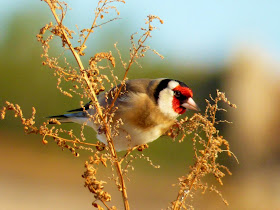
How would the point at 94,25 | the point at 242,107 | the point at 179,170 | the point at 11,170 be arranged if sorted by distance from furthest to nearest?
the point at 11,170 → the point at 179,170 → the point at 242,107 → the point at 94,25

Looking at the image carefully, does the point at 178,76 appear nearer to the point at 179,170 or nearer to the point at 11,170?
the point at 179,170

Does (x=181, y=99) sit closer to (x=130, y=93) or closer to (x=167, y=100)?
(x=167, y=100)

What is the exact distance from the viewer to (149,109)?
292cm

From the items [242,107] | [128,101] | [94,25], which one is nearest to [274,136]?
[242,107]

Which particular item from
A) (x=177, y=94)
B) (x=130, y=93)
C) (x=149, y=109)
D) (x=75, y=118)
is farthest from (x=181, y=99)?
(x=75, y=118)

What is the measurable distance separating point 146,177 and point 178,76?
570 cm

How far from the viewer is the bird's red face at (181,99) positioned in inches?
112

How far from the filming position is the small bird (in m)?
2.80

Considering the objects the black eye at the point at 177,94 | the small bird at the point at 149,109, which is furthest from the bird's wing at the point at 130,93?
the black eye at the point at 177,94

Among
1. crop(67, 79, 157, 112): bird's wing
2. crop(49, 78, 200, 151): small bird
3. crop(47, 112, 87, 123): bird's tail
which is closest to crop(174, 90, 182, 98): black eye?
crop(49, 78, 200, 151): small bird

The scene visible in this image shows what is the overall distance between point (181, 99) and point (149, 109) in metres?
0.19

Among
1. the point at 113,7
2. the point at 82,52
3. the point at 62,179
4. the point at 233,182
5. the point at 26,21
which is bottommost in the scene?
the point at 82,52

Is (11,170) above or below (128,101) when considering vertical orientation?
above

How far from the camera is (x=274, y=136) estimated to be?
1720cm
